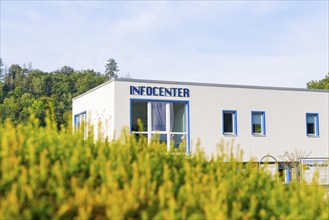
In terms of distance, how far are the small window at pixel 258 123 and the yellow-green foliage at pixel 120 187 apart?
2234cm

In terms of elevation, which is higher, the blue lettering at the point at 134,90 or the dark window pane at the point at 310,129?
the blue lettering at the point at 134,90

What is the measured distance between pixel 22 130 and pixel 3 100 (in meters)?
87.0

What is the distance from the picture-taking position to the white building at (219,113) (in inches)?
995

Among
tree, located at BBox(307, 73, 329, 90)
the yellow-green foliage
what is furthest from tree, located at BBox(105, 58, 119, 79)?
the yellow-green foliage

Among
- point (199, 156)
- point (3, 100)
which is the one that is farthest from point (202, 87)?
point (3, 100)

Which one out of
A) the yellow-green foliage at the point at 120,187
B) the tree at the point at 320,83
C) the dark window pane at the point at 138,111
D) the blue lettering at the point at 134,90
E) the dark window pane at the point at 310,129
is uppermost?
the tree at the point at 320,83

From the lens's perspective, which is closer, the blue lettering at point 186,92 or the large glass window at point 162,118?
the large glass window at point 162,118

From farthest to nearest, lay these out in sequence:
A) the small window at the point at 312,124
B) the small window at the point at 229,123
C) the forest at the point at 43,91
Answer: the forest at the point at 43,91, the small window at the point at 312,124, the small window at the point at 229,123

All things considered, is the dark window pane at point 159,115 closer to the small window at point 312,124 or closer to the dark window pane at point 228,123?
the dark window pane at point 228,123

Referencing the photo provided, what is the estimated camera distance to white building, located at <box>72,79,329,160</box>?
25.3 meters

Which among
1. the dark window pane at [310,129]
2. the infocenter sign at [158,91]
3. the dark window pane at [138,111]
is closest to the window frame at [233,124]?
the infocenter sign at [158,91]

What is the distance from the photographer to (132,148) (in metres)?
5.65

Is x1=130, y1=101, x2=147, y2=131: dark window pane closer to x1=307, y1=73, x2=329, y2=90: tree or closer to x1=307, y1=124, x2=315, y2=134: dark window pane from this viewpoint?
x1=307, y1=124, x2=315, y2=134: dark window pane

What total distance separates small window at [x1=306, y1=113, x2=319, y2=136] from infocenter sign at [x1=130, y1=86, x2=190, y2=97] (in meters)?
7.74
